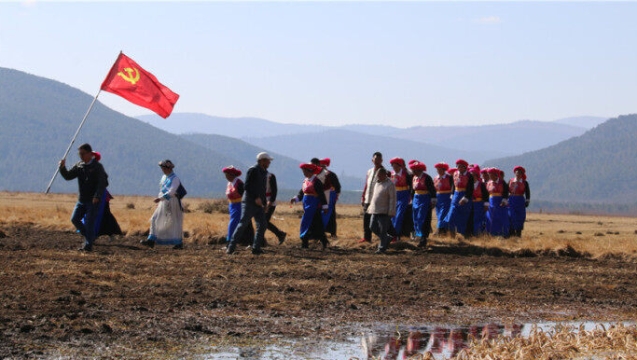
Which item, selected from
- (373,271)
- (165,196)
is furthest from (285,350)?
(165,196)

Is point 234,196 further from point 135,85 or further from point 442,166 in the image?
point 442,166

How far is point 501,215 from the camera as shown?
24531mm

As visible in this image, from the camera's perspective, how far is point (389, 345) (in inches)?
394

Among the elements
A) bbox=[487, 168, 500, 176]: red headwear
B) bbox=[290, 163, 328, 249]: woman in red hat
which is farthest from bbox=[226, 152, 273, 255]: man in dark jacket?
bbox=[487, 168, 500, 176]: red headwear

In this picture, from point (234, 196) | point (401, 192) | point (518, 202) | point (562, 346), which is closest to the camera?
point (562, 346)

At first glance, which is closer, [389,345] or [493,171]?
[389,345]

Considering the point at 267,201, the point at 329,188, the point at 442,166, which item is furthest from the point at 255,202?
the point at 442,166

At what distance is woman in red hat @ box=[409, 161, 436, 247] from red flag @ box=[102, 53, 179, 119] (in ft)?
17.2

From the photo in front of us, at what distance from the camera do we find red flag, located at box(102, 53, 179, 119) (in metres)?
23.6

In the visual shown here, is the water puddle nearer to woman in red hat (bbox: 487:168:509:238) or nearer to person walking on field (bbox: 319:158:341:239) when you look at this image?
person walking on field (bbox: 319:158:341:239)

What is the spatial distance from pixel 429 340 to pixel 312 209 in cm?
1053

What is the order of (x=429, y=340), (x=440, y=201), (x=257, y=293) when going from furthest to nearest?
1. (x=440, y=201)
2. (x=257, y=293)
3. (x=429, y=340)

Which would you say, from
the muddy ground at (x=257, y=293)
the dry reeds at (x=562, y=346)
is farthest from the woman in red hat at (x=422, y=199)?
the dry reeds at (x=562, y=346)

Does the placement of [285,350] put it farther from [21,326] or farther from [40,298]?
[40,298]
